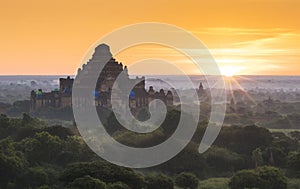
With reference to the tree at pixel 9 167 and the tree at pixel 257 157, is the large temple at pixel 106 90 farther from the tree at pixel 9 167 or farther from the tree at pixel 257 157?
the tree at pixel 9 167

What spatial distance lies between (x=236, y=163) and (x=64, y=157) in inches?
531

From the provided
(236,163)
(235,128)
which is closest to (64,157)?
(236,163)

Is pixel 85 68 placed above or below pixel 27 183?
above

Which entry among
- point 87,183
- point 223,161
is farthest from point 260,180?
point 87,183

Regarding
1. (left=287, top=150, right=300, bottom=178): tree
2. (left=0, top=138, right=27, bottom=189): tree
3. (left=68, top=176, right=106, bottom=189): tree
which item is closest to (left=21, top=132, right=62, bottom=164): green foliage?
(left=0, top=138, right=27, bottom=189): tree

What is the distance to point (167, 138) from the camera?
4809 centimetres

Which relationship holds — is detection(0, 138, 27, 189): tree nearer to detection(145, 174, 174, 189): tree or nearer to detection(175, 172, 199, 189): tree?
detection(145, 174, 174, 189): tree

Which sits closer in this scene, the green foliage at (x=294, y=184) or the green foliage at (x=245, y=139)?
the green foliage at (x=294, y=184)

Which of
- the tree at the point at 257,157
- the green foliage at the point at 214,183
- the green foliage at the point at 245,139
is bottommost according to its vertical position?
the green foliage at the point at 214,183

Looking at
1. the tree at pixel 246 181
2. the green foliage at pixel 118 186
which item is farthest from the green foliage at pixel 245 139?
the green foliage at pixel 118 186

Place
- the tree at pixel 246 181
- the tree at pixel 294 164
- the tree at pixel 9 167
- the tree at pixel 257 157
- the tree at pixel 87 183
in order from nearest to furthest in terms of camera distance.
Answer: the tree at pixel 87 183
the tree at pixel 9 167
the tree at pixel 246 181
the tree at pixel 294 164
the tree at pixel 257 157

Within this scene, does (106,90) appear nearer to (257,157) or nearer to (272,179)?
(257,157)

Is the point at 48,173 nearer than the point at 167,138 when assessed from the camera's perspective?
Yes

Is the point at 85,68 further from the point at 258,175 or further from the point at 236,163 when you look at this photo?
the point at 258,175
